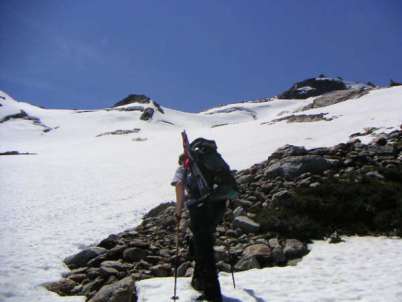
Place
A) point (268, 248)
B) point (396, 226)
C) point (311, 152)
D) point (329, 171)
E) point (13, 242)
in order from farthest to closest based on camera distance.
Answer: point (311, 152), point (329, 171), point (13, 242), point (396, 226), point (268, 248)

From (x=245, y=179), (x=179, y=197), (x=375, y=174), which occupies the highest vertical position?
(x=245, y=179)

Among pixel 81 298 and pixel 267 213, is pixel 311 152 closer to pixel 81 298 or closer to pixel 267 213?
pixel 267 213

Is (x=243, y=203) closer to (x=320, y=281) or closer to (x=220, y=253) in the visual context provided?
(x=220, y=253)

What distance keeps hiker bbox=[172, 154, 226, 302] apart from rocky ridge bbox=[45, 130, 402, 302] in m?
1.23

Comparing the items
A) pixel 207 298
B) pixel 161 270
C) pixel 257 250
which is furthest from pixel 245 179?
pixel 207 298

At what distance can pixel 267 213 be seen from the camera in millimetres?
11891

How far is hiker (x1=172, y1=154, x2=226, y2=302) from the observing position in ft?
21.4

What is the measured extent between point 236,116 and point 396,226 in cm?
7703

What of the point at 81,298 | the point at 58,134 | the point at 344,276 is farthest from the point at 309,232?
the point at 58,134

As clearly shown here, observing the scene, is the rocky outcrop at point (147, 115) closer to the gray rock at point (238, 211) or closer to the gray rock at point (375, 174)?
the gray rock at point (375, 174)

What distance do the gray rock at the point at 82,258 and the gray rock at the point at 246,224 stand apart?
3.82m

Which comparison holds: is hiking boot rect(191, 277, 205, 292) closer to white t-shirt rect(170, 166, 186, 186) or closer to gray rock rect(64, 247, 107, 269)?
white t-shirt rect(170, 166, 186, 186)

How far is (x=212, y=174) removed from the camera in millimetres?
6781

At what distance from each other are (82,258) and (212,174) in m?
4.76
